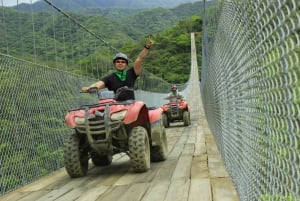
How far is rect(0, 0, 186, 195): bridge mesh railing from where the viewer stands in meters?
5.11

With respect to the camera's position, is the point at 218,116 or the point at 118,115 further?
the point at 218,116

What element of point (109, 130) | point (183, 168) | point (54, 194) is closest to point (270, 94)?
point (54, 194)

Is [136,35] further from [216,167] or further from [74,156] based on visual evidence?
[74,156]

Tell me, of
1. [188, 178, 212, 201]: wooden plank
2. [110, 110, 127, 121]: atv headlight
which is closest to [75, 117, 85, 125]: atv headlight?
[110, 110, 127, 121]: atv headlight

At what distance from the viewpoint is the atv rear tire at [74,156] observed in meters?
5.35

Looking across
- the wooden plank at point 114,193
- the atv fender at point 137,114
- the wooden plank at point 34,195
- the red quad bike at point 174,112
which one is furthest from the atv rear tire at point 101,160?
the red quad bike at point 174,112

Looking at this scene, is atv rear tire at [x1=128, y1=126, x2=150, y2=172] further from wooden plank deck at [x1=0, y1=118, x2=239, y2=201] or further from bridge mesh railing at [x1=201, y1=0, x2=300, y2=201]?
bridge mesh railing at [x1=201, y1=0, x2=300, y2=201]

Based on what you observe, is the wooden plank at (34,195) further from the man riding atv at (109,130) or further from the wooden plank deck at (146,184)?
the man riding atv at (109,130)

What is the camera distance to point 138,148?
522 centimetres

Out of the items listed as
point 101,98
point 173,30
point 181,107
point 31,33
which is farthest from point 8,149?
point 173,30

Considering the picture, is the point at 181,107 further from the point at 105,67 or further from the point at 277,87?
the point at 277,87

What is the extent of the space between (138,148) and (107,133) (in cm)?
38

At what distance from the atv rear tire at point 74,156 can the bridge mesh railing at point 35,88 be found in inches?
18.6

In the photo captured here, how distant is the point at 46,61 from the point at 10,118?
6.37 ft
